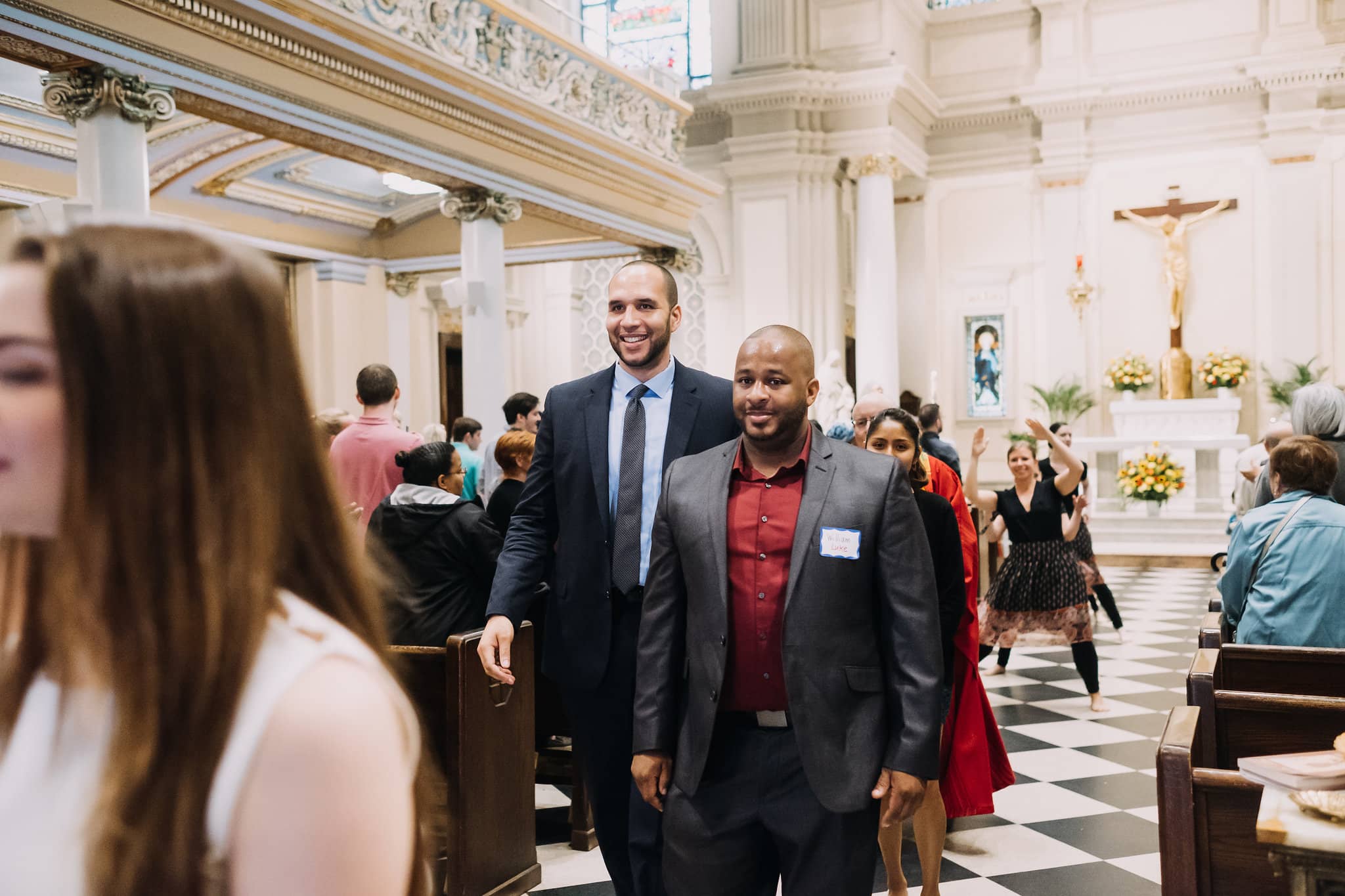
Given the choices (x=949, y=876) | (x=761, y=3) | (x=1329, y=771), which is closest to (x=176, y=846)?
(x=1329, y=771)

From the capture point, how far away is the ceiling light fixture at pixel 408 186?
11.7m

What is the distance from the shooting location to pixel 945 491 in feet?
14.5

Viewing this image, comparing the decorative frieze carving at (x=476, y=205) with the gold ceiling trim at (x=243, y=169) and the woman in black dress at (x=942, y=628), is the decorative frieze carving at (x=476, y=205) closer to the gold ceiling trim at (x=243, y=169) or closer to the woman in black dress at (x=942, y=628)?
the gold ceiling trim at (x=243, y=169)

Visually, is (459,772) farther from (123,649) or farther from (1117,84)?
(1117,84)

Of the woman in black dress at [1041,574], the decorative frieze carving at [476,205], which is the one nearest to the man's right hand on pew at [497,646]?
the woman in black dress at [1041,574]

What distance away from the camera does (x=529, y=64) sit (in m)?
9.52

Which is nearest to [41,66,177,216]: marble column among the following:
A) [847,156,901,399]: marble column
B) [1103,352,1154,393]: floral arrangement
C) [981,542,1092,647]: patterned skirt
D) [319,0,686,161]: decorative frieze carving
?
[319,0,686,161]: decorative frieze carving

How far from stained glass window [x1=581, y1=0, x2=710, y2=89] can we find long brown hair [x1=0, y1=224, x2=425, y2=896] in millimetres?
17681

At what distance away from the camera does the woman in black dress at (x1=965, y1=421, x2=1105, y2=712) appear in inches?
253

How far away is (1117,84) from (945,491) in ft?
49.3

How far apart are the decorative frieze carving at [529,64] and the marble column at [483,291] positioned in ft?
3.22

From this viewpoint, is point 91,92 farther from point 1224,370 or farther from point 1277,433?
point 1224,370

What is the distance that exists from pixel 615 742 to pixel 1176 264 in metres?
16.3

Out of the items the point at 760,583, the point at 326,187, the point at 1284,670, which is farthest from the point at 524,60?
the point at 760,583
